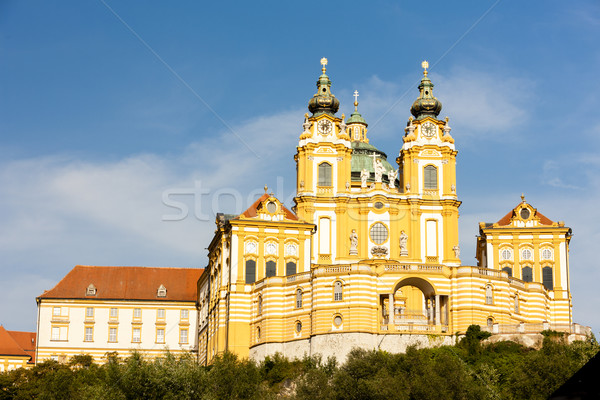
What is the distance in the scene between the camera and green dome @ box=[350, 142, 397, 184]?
106m

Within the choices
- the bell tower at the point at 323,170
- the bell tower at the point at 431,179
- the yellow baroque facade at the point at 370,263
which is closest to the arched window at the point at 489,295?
the yellow baroque facade at the point at 370,263

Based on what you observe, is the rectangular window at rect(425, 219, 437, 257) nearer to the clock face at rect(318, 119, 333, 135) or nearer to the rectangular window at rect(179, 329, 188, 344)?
the clock face at rect(318, 119, 333, 135)

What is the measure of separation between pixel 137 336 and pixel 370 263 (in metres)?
32.5

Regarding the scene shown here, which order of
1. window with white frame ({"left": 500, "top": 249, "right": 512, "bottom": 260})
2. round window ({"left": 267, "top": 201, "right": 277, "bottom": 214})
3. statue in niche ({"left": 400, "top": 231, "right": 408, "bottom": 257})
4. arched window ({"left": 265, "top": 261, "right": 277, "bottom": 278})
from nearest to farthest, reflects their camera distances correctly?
arched window ({"left": 265, "top": 261, "right": 277, "bottom": 278})
round window ({"left": 267, "top": 201, "right": 277, "bottom": 214})
statue in niche ({"left": 400, "top": 231, "right": 408, "bottom": 257})
window with white frame ({"left": 500, "top": 249, "right": 512, "bottom": 260})

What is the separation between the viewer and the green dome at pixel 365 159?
106062 mm

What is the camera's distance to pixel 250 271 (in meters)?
86.9

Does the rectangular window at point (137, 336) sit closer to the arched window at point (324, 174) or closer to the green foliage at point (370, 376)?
the green foliage at point (370, 376)

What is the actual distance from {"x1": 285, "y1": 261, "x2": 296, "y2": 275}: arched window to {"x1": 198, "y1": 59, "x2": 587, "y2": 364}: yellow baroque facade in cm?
11

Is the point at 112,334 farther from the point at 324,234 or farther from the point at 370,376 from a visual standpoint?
the point at 370,376

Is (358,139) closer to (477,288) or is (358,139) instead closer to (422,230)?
(422,230)

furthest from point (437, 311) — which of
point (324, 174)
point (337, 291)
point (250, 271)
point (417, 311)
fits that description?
point (324, 174)

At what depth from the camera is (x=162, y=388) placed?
6250 centimetres

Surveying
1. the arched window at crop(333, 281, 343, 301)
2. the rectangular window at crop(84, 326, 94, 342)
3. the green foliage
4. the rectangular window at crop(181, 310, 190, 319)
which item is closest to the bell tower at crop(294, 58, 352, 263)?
the arched window at crop(333, 281, 343, 301)

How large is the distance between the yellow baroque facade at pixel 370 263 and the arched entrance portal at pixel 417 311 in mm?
128
